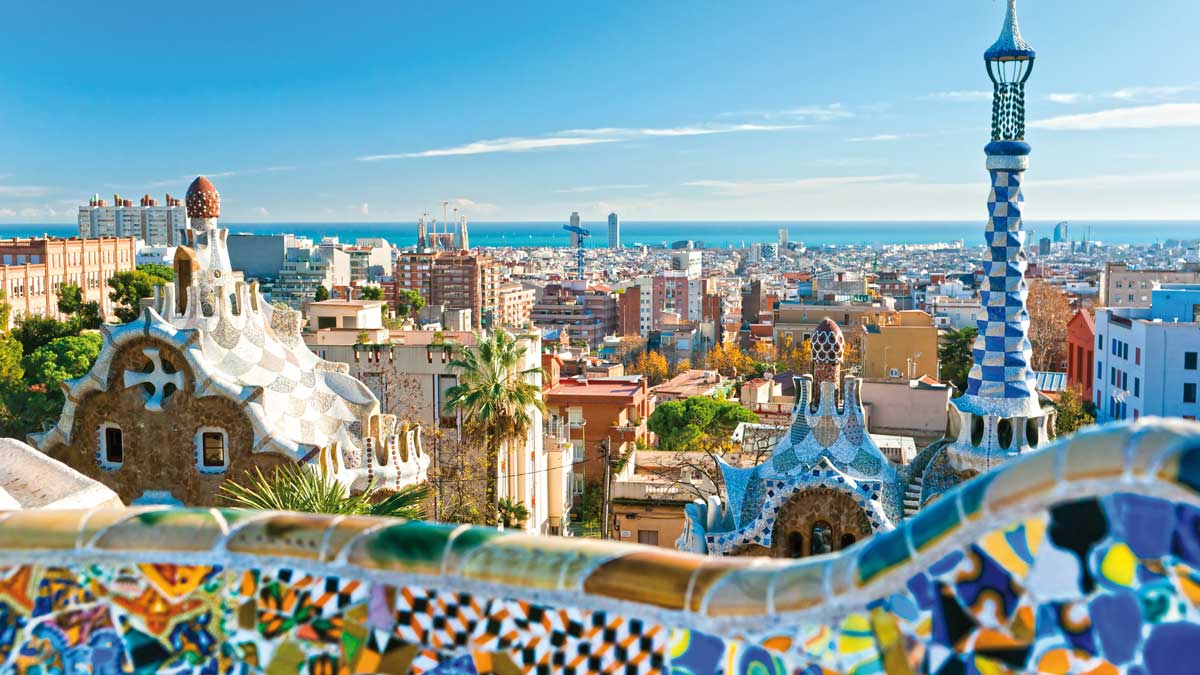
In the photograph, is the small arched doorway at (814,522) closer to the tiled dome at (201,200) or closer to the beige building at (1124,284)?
the tiled dome at (201,200)

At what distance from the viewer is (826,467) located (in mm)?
11703

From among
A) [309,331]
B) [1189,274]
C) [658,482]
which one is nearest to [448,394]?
[658,482]

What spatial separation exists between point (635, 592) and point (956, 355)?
150ft

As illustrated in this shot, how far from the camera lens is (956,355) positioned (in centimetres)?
4638

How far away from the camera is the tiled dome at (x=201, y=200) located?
16984 millimetres

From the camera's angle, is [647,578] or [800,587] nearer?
[800,587]

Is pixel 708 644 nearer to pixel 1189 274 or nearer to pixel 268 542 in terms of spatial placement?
pixel 268 542

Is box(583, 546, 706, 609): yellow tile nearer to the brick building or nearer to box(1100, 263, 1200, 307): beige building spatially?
the brick building

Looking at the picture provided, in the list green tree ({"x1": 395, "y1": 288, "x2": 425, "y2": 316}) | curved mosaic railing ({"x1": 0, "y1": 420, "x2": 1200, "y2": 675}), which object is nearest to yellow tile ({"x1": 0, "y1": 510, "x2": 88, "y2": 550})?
curved mosaic railing ({"x1": 0, "y1": 420, "x2": 1200, "y2": 675})

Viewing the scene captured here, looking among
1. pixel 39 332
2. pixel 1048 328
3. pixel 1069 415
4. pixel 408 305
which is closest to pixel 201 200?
pixel 1069 415

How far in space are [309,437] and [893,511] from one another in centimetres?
800

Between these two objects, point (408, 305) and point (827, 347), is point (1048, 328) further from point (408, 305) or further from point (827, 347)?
point (827, 347)

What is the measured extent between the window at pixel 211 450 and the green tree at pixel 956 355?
33.7m

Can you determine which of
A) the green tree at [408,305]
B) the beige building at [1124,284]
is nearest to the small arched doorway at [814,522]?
the green tree at [408,305]
